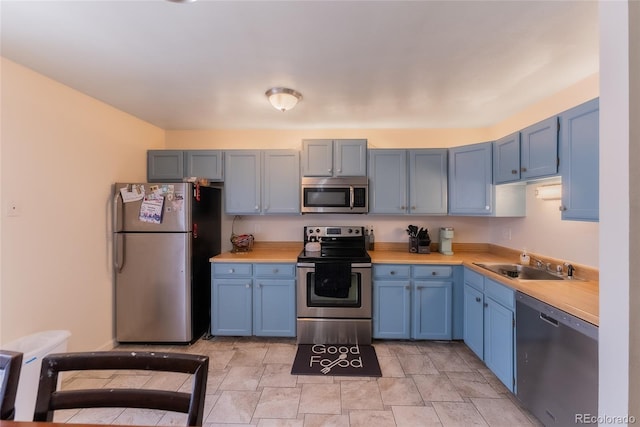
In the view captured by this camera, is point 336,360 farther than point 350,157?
No

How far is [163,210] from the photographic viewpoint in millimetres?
2623

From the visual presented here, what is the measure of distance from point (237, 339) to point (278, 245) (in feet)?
3.77

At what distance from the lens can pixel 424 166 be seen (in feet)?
9.96

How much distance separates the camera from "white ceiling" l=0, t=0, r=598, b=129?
1386 mm

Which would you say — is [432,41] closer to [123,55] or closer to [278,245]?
[123,55]

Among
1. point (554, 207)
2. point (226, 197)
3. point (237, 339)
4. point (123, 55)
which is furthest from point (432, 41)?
point (237, 339)

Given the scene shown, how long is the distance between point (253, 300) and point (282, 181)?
1.35m

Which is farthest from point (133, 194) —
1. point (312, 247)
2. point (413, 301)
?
point (413, 301)

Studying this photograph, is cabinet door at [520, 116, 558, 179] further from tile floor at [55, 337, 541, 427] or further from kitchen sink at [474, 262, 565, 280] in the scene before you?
tile floor at [55, 337, 541, 427]

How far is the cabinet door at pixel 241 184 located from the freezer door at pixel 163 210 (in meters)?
0.57

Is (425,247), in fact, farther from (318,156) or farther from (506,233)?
(318,156)

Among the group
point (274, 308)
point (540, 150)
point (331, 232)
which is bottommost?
point (274, 308)

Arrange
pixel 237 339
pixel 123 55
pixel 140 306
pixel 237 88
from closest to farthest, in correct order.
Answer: pixel 123 55, pixel 237 88, pixel 140 306, pixel 237 339

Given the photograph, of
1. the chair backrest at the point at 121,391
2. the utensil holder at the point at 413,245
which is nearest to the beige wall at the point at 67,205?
the utensil holder at the point at 413,245
